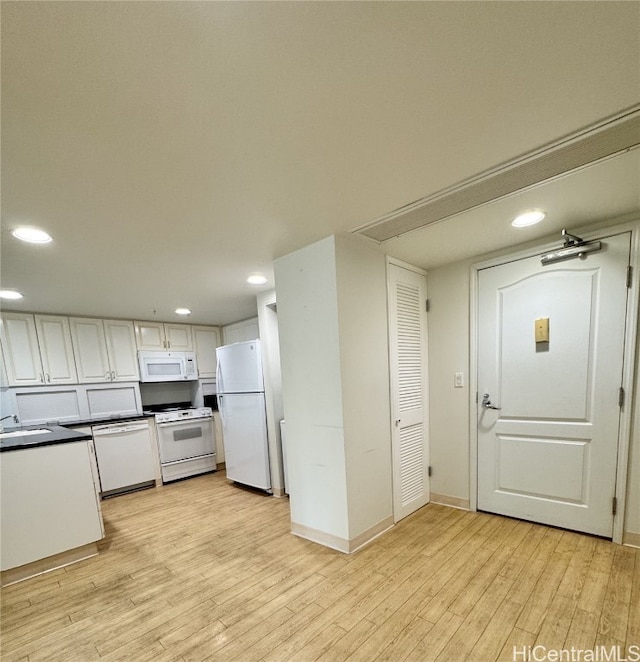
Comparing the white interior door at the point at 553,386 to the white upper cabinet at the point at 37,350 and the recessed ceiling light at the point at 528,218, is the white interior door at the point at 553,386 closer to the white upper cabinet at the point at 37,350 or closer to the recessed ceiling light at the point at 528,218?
the recessed ceiling light at the point at 528,218

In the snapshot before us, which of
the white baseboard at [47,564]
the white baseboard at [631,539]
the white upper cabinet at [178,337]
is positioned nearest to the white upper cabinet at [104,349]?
the white upper cabinet at [178,337]

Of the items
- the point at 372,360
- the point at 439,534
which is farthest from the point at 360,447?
the point at 439,534

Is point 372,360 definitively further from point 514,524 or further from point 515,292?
point 514,524

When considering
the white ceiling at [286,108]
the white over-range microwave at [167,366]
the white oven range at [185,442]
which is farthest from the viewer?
the white over-range microwave at [167,366]

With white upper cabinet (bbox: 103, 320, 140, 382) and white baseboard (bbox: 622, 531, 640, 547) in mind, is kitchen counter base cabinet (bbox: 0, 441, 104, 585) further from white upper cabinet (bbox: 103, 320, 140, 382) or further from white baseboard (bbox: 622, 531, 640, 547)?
white baseboard (bbox: 622, 531, 640, 547)

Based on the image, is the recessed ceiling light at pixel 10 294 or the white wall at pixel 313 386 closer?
the white wall at pixel 313 386

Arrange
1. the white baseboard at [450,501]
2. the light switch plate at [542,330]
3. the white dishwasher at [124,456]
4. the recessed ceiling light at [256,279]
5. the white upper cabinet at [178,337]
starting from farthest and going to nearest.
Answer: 1. the white upper cabinet at [178,337]
2. the white dishwasher at [124,456]
3. the recessed ceiling light at [256,279]
4. the white baseboard at [450,501]
5. the light switch plate at [542,330]

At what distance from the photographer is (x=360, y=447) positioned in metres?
2.06

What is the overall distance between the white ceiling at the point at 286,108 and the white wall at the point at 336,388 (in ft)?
1.35

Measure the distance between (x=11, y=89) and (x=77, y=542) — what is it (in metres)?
2.85

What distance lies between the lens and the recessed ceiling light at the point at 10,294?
102 inches

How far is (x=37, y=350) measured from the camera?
3326 mm

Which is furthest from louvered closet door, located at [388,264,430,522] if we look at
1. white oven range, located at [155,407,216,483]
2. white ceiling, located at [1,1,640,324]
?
white oven range, located at [155,407,216,483]

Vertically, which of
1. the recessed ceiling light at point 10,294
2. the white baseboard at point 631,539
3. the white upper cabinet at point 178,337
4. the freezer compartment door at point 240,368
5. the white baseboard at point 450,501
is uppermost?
the recessed ceiling light at point 10,294
